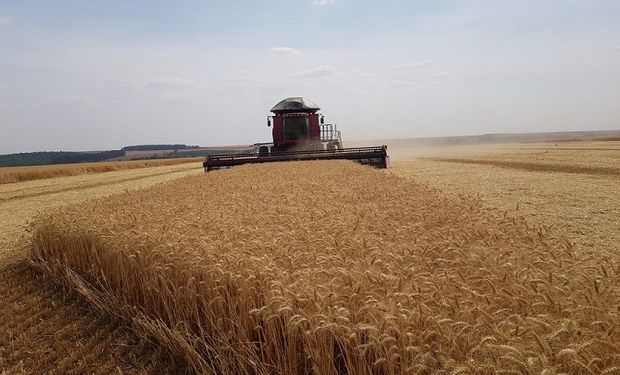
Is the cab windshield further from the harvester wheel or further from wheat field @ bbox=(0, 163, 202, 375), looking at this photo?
wheat field @ bbox=(0, 163, 202, 375)

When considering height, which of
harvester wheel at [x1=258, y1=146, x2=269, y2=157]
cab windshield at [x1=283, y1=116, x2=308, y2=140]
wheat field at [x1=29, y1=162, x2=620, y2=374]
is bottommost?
wheat field at [x1=29, y1=162, x2=620, y2=374]

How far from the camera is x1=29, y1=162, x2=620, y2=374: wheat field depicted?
6.45ft

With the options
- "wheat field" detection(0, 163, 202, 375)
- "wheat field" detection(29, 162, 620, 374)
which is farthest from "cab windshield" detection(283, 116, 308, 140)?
"wheat field" detection(0, 163, 202, 375)

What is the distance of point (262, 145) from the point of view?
22.4 meters

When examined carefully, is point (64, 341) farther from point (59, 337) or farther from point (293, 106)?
point (293, 106)

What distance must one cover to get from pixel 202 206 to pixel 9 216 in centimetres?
889

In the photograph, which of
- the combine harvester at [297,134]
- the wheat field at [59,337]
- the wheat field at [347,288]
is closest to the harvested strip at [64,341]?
the wheat field at [59,337]

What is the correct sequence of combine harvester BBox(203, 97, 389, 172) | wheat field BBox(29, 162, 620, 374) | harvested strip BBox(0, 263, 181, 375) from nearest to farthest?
1. wheat field BBox(29, 162, 620, 374)
2. harvested strip BBox(0, 263, 181, 375)
3. combine harvester BBox(203, 97, 389, 172)

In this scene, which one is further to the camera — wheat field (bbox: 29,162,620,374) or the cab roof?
the cab roof

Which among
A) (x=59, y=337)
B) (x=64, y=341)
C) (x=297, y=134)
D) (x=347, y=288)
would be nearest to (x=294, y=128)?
(x=297, y=134)

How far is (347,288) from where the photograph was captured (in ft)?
8.60

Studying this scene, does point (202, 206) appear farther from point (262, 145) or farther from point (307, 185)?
point (262, 145)

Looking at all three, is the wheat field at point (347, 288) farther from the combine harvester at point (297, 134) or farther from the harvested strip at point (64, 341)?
the combine harvester at point (297, 134)

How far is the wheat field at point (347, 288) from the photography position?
6.45 feet
